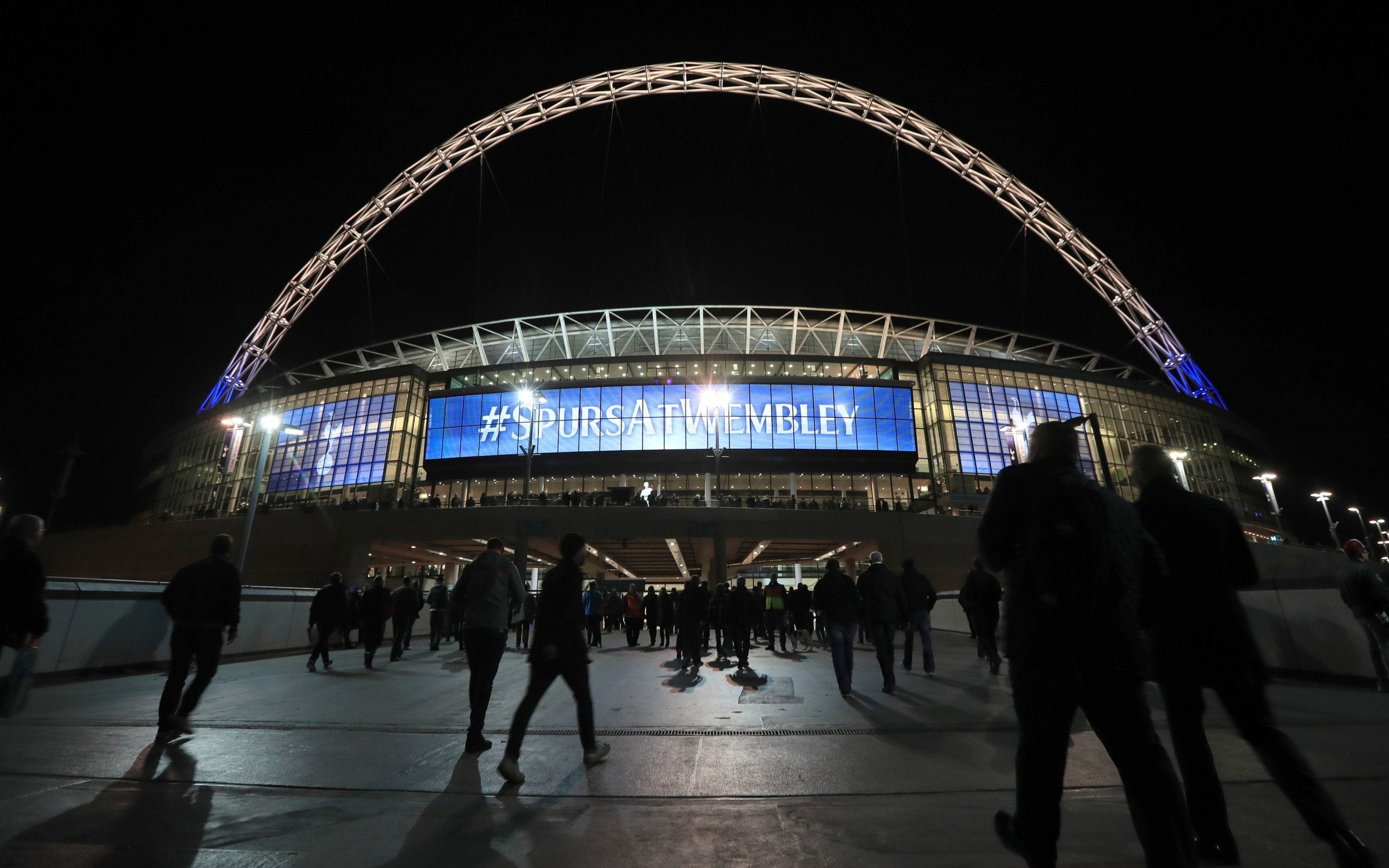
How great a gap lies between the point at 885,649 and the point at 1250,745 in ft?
19.1

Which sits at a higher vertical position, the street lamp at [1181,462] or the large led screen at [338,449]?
the large led screen at [338,449]

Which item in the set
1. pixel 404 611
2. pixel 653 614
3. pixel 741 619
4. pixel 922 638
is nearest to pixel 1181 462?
pixel 653 614

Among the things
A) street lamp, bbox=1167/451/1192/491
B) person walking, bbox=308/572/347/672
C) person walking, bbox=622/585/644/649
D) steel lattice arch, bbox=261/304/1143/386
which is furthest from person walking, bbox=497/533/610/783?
steel lattice arch, bbox=261/304/1143/386

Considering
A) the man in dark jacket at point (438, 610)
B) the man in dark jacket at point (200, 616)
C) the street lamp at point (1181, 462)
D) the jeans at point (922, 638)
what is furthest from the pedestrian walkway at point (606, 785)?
the street lamp at point (1181, 462)

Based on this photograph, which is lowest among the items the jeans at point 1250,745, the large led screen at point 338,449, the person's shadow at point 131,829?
the person's shadow at point 131,829

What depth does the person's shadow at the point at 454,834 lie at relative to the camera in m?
2.70

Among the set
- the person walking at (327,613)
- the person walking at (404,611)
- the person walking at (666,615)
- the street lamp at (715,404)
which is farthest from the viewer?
the street lamp at (715,404)

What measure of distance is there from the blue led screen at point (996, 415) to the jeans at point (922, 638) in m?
38.7

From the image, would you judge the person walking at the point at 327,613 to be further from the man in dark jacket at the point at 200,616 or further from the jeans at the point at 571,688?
the jeans at the point at 571,688

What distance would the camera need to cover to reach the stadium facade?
46.9 metres

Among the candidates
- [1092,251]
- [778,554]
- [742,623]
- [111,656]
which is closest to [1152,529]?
[742,623]

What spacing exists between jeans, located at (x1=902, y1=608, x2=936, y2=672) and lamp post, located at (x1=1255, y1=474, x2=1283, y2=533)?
1861 inches

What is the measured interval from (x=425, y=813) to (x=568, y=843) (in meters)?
1.02

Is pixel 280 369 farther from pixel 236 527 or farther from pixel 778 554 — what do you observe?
pixel 778 554
